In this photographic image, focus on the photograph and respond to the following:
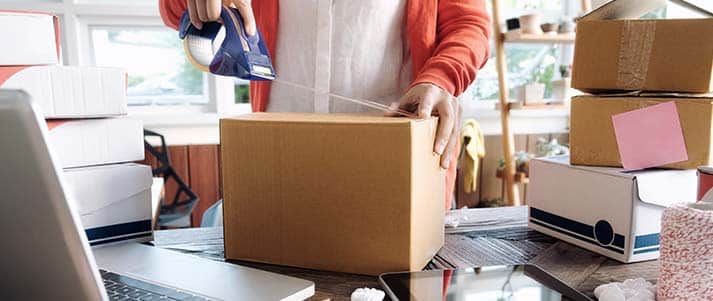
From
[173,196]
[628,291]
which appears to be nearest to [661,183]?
[628,291]

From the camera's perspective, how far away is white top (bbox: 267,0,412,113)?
1.00 m

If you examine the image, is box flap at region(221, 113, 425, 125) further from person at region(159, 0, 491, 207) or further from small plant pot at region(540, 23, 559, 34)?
small plant pot at region(540, 23, 559, 34)

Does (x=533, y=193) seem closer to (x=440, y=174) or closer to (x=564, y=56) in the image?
(x=440, y=174)

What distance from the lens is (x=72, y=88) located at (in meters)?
0.71

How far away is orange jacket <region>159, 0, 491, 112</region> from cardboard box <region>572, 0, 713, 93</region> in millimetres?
177

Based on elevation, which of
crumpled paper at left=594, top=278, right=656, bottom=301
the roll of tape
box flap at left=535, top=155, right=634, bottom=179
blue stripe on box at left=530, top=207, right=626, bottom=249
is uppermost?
box flap at left=535, top=155, right=634, bottom=179

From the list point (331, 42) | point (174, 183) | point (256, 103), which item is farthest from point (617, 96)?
point (174, 183)

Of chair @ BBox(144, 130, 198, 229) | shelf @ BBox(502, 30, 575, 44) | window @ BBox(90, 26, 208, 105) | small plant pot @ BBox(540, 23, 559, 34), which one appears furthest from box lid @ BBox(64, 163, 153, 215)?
small plant pot @ BBox(540, 23, 559, 34)

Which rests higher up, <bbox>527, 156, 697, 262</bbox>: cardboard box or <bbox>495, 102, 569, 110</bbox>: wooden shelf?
<bbox>495, 102, 569, 110</bbox>: wooden shelf

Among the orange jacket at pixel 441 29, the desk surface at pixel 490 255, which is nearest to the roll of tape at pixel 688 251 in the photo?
the desk surface at pixel 490 255

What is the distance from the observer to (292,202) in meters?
0.71

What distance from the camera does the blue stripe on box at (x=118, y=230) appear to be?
754 millimetres

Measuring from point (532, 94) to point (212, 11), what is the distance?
6.98ft

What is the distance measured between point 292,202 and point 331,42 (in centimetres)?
41
